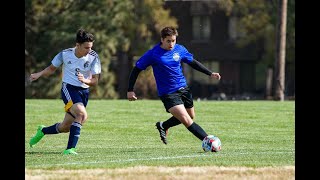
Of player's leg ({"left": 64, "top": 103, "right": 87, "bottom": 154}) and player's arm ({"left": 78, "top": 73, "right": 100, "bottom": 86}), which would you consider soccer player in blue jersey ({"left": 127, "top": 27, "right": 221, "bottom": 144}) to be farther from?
player's leg ({"left": 64, "top": 103, "right": 87, "bottom": 154})

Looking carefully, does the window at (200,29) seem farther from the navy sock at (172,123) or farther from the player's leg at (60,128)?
the player's leg at (60,128)

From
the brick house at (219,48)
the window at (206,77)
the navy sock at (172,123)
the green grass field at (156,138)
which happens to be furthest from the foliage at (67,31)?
the navy sock at (172,123)

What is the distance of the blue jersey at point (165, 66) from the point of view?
14680 mm

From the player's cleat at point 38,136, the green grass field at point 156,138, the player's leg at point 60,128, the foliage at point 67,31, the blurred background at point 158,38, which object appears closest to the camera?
the green grass field at point 156,138

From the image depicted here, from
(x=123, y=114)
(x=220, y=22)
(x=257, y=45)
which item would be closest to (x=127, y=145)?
(x=123, y=114)

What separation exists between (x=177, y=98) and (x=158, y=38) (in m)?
40.9

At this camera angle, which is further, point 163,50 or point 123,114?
point 123,114

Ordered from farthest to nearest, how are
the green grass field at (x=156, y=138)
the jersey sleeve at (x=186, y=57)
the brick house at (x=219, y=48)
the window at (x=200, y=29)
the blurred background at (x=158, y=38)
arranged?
the window at (x=200, y=29), the brick house at (x=219, y=48), the blurred background at (x=158, y=38), the jersey sleeve at (x=186, y=57), the green grass field at (x=156, y=138)

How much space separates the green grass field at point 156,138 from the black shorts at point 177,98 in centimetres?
76

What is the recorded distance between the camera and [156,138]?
1856cm

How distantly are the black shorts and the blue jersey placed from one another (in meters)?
0.07
